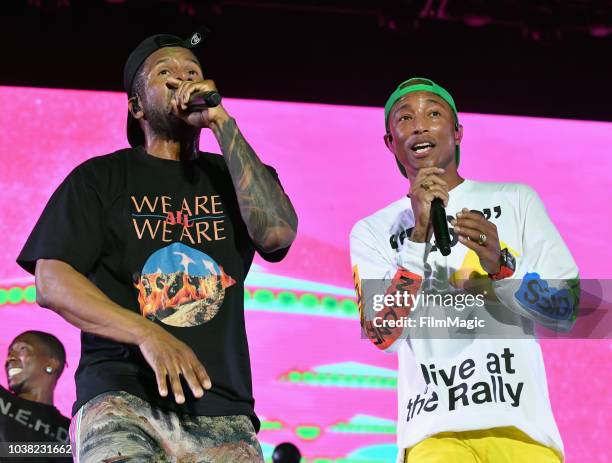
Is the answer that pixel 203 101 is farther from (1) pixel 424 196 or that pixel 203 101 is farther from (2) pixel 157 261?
(1) pixel 424 196

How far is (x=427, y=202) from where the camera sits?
8.68 ft

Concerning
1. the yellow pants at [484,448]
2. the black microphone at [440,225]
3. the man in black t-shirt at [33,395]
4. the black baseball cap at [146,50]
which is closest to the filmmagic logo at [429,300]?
the black microphone at [440,225]

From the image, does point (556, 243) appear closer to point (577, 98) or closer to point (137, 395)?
point (137, 395)

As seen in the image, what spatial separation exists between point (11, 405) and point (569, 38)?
10.4 feet

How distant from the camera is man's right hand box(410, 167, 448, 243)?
8.70 ft

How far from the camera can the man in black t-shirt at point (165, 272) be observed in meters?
2.08

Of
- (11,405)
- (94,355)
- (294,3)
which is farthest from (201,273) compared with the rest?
(294,3)

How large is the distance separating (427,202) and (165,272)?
29.8 inches

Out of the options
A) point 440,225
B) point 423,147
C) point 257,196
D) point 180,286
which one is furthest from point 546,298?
point 180,286

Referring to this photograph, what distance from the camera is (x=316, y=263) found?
420cm

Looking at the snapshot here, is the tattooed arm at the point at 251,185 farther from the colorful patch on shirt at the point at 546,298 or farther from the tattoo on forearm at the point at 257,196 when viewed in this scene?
the colorful patch on shirt at the point at 546,298

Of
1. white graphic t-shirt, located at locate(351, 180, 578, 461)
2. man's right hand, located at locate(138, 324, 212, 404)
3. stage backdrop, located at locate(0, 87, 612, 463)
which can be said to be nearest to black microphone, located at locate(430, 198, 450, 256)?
white graphic t-shirt, located at locate(351, 180, 578, 461)

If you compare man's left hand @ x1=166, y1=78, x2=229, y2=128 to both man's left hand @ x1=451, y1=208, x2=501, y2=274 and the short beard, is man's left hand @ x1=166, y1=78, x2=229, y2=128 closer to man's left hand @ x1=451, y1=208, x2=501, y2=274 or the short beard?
the short beard

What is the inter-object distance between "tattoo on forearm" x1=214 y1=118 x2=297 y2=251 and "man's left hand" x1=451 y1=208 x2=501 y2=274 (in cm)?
47
